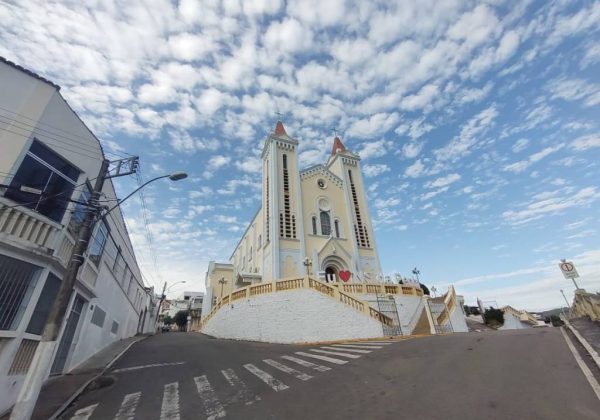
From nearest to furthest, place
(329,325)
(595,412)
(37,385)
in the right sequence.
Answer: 1. (595,412)
2. (37,385)
3. (329,325)

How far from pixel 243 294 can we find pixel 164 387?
14819mm

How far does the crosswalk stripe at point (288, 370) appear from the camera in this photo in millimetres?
6992

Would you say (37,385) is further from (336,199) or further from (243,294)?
(336,199)

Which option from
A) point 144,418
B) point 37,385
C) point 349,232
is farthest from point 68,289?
point 349,232

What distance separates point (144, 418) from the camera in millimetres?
4996

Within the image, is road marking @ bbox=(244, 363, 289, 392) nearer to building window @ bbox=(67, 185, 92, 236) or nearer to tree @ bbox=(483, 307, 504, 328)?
building window @ bbox=(67, 185, 92, 236)

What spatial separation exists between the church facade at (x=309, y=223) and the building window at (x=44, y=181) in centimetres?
2095

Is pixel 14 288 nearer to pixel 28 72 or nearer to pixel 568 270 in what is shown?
pixel 28 72

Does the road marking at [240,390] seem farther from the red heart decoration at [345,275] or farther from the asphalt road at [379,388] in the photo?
the red heart decoration at [345,275]

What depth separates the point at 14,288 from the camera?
21.1 ft

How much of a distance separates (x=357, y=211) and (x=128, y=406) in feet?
112

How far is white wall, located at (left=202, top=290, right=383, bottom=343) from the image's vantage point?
16.6 m

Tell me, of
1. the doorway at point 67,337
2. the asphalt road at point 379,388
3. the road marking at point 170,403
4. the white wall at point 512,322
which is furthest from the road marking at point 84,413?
the white wall at point 512,322

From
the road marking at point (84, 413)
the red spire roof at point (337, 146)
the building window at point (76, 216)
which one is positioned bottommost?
the road marking at point (84, 413)
